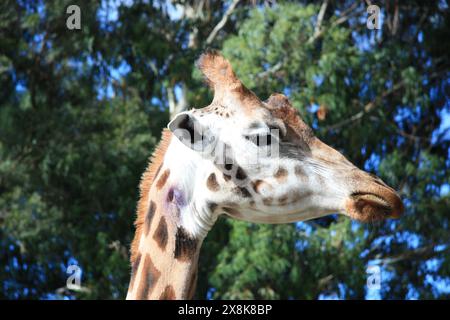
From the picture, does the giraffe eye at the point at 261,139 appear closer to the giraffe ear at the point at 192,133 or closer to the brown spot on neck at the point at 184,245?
the giraffe ear at the point at 192,133

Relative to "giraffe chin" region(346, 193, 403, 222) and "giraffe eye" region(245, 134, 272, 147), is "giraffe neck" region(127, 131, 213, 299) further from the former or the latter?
"giraffe chin" region(346, 193, 403, 222)

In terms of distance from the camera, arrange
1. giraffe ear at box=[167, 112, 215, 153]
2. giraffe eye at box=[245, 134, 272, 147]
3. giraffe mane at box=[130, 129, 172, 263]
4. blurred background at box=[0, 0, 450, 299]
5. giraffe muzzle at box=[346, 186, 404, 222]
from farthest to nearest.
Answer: blurred background at box=[0, 0, 450, 299] → giraffe mane at box=[130, 129, 172, 263] → giraffe eye at box=[245, 134, 272, 147] → giraffe ear at box=[167, 112, 215, 153] → giraffe muzzle at box=[346, 186, 404, 222]

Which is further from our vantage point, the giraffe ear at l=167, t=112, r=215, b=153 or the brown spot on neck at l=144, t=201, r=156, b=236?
the brown spot on neck at l=144, t=201, r=156, b=236

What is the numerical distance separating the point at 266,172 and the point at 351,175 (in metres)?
0.38

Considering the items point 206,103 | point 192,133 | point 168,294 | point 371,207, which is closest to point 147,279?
point 168,294

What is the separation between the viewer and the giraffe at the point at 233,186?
13.8ft

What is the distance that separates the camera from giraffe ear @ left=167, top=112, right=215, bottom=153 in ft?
14.0

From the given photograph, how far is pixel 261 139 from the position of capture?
14.4 feet

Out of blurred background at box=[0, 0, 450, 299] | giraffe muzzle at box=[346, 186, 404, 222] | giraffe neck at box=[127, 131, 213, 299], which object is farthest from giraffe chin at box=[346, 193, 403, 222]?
blurred background at box=[0, 0, 450, 299]

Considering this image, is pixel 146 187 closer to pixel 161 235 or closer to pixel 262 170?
pixel 161 235

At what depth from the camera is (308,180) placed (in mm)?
4324

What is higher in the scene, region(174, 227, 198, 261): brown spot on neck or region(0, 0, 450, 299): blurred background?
region(0, 0, 450, 299): blurred background

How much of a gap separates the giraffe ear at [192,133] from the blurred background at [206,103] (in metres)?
7.43

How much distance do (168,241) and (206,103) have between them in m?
7.90
